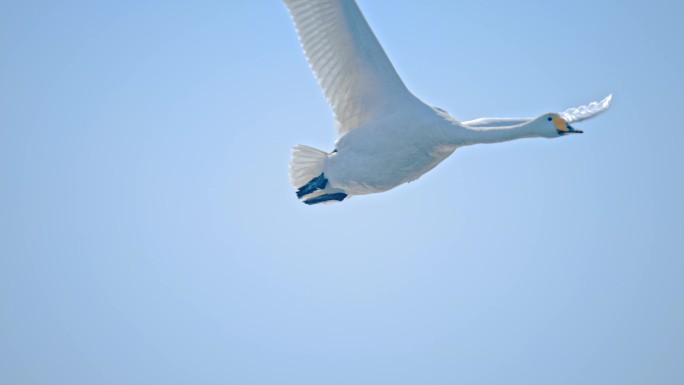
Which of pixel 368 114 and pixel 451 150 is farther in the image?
pixel 368 114

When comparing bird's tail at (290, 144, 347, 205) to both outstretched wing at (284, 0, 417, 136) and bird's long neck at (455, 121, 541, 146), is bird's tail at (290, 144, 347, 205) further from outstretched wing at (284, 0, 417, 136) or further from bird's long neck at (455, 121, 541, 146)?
bird's long neck at (455, 121, 541, 146)

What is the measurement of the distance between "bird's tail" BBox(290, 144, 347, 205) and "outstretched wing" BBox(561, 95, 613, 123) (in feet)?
10.7

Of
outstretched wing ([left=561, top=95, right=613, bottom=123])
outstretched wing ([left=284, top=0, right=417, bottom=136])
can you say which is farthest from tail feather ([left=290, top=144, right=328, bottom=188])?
outstretched wing ([left=561, top=95, right=613, bottom=123])

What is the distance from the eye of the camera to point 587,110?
11398mm

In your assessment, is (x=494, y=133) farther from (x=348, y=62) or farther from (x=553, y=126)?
(x=348, y=62)

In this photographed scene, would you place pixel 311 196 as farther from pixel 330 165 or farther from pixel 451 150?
pixel 451 150

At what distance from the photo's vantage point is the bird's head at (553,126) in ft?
33.3

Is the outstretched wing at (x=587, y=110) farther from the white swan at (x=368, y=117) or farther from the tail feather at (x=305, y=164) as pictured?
the tail feather at (x=305, y=164)

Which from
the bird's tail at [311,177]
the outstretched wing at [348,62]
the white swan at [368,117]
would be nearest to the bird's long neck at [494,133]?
the white swan at [368,117]

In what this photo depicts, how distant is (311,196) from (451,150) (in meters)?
2.41

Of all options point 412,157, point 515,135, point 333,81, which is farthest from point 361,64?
point 515,135

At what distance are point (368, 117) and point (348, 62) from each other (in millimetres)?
768

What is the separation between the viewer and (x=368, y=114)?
12.3 meters

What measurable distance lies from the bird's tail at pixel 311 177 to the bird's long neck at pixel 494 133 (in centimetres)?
240
